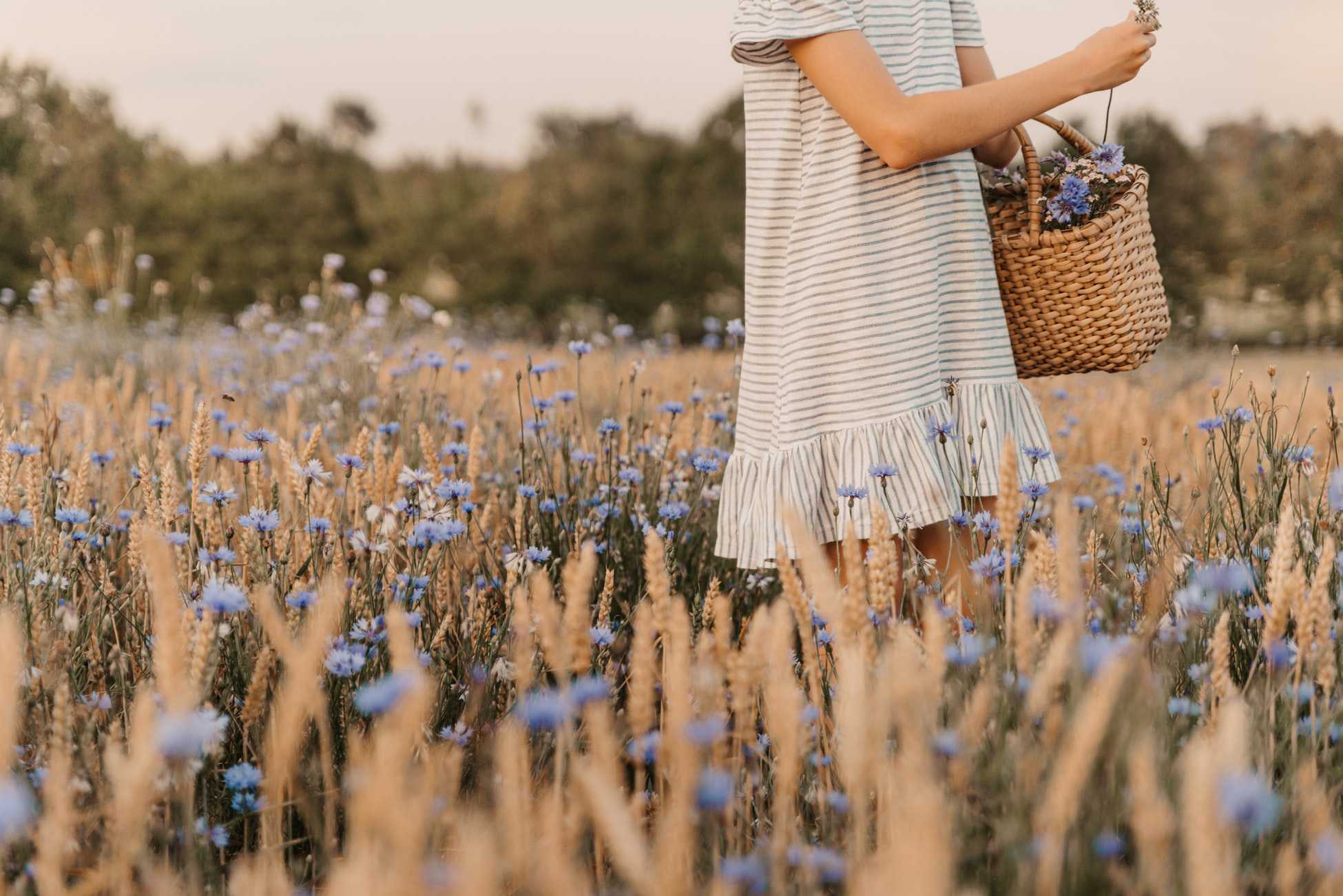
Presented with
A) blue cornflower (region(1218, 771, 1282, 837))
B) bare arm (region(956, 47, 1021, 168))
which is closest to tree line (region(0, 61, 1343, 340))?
bare arm (region(956, 47, 1021, 168))

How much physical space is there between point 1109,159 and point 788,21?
75 cm

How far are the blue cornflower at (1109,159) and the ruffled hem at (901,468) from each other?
1.51ft

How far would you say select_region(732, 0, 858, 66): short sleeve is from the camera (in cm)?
202

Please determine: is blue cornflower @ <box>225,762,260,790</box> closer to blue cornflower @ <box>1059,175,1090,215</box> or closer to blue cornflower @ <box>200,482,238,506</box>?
blue cornflower @ <box>200,482,238,506</box>

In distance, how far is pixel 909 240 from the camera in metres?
2.19

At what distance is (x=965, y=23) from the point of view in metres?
2.43

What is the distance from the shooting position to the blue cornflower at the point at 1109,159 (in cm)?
225

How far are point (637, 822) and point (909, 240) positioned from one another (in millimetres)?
1385

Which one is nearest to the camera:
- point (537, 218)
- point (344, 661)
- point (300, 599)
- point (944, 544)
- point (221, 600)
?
point (221, 600)

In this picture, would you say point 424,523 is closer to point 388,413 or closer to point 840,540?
point 840,540

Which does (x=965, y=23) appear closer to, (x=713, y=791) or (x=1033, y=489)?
(x=1033, y=489)

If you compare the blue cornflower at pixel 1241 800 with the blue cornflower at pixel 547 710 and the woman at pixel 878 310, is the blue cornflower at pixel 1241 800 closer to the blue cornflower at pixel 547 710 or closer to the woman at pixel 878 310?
the blue cornflower at pixel 547 710

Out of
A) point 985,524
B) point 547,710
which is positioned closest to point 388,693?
point 547,710

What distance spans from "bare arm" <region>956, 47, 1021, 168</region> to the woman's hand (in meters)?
0.34
